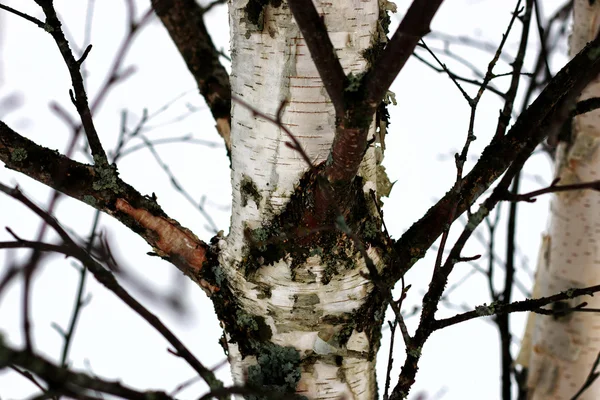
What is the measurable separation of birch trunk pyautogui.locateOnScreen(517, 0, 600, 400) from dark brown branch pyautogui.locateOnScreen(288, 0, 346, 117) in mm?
928

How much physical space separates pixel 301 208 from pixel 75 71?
0.34m

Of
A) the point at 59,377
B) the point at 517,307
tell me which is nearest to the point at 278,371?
the point at 517,307

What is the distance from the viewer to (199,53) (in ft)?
3.92

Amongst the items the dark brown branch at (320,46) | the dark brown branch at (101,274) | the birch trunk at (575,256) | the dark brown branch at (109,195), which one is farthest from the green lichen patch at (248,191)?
the birch trunk at (575,256)

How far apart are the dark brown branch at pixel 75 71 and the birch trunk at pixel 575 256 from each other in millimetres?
1050

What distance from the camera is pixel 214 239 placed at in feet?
2.78

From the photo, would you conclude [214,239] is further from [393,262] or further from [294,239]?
[393,262]

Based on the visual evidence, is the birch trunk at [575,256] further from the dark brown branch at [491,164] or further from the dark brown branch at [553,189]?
the dark brown branch at [553,189]

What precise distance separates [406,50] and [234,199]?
15.1 inches

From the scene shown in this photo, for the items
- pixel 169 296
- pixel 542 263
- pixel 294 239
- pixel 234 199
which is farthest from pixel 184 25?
pixel 542 263

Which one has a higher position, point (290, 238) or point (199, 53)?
point (199, 53)

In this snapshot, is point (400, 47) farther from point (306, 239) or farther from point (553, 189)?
point (306, 239)

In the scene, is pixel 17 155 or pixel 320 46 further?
pixel 17 155

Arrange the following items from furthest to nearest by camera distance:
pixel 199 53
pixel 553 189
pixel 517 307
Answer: pixel 199 53
pixel 517 307
pixel 553 189
